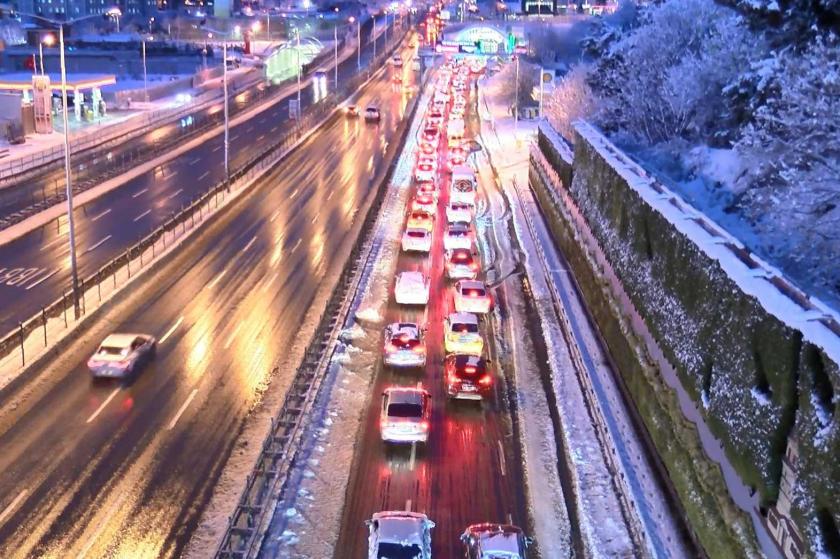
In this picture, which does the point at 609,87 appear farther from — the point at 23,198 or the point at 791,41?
the point at 23,198

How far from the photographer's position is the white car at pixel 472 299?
3484 cm

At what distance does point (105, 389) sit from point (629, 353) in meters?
15.2

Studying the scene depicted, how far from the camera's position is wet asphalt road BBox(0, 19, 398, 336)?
35.5 m

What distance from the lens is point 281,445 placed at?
23016 mm

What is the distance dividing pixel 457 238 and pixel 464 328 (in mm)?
13644

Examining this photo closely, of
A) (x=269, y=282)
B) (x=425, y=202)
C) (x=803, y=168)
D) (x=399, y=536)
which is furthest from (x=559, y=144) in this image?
(x=399, y=536)

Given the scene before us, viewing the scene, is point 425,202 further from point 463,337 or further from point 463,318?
point 463,337

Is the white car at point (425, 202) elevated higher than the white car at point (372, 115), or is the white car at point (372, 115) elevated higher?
the white car at point (372, 115)

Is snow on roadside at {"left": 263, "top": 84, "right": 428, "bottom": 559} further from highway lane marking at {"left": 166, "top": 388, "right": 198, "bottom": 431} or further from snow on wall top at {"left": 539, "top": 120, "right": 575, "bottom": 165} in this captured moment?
snow on wall top at {"left": 539, "top": 120, "right": 575, "bottom": 165}

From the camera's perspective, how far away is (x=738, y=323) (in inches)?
A: 732

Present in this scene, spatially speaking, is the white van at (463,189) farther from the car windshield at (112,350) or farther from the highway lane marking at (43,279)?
the car windshield at (112,350)

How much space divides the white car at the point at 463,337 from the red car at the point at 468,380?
2.88m

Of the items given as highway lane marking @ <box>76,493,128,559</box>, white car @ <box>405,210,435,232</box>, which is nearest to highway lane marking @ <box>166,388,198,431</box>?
highway lane marking @ <box>76,493,128,559</box>

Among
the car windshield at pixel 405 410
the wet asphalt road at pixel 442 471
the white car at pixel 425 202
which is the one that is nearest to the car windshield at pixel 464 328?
the wet asphalt road at pixel 442 471
